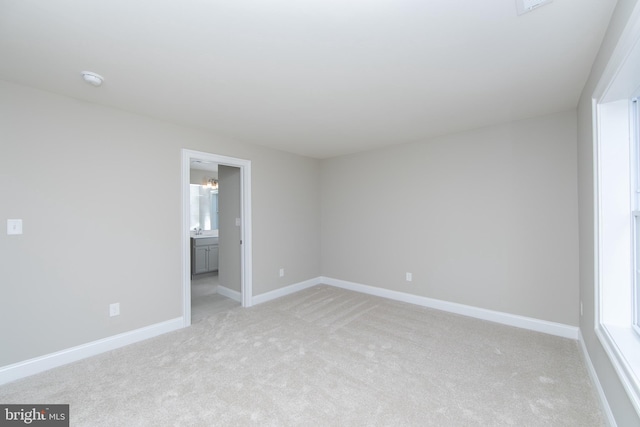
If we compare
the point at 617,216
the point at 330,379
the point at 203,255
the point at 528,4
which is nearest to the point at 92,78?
the point at 528,4

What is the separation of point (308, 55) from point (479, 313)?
3527 mm

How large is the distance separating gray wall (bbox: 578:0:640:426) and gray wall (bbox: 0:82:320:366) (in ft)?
12.0

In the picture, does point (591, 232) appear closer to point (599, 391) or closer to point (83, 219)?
point (599, 391)

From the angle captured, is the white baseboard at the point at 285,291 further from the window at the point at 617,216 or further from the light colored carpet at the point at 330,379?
the window at the point at 617,216

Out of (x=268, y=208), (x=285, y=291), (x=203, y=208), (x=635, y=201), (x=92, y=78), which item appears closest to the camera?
(x=635, y=201)

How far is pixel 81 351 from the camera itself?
2.54 m

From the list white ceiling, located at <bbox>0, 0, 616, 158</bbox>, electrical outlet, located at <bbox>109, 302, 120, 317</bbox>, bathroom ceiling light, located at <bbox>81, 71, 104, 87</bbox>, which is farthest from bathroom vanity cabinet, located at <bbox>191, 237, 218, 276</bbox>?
bathroom ceiling light, located at <bbox>81, 71, 104, 87</bbox>

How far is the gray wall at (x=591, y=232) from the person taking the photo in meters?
1.42

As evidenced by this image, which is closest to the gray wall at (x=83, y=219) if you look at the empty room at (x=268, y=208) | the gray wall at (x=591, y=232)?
the empty room at (x=268, y=208)

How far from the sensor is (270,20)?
153 cm

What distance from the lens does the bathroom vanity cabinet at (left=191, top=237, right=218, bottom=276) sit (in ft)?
18.8

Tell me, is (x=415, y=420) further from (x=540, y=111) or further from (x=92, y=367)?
(x=540, y=111)

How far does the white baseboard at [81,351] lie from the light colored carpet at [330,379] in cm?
8

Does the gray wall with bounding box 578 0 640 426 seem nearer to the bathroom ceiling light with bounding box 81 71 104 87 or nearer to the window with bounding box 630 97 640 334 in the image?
the window with bounding box 630 97 640 334
